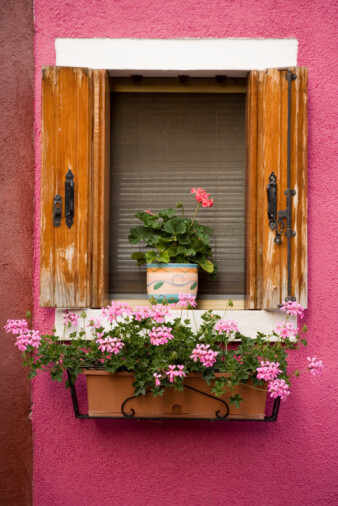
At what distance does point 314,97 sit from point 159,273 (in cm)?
116

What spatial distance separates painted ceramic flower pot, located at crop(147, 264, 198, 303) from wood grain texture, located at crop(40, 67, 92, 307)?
1.03ft

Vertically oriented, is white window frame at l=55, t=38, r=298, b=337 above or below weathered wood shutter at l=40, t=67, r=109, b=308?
above

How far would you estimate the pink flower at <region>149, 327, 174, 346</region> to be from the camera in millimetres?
2324

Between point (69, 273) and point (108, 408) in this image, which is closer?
point (108, 408)

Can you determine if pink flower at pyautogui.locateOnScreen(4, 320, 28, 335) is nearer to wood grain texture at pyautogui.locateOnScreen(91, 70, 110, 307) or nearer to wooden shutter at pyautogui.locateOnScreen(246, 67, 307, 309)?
wood grain texture at pyautogui.locateOnScreen(91, 70, 110, 307)

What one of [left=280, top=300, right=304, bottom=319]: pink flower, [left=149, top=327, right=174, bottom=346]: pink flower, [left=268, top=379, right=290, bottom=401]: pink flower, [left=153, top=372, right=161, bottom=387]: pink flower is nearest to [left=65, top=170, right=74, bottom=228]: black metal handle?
[left=149, top=327, right=174, bottom=346]: pink flower

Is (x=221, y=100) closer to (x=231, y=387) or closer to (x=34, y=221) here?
(x=34, y=221)

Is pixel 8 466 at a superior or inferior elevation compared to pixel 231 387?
inferior

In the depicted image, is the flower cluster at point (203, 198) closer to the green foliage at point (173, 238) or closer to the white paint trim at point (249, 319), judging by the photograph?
the green foliage at point (173, 238)

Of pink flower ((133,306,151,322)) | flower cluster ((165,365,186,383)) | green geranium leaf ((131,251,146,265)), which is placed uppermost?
green geranium leaf ((131,251,146,265))

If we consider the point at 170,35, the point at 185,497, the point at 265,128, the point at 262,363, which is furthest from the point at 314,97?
the point at 185,497

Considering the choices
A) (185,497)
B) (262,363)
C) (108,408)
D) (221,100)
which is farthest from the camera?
(221,100)

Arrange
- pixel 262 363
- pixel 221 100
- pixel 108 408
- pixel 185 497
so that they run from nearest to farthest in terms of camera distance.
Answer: pixel 262 363
pixel 108 408
pixel 185 497
pixel 221 100

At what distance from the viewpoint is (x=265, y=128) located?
8.89ft
